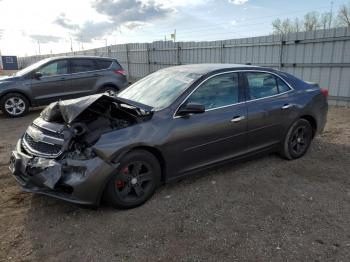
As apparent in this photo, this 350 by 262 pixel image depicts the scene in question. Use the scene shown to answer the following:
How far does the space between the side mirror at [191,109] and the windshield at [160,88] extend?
196 millimetres

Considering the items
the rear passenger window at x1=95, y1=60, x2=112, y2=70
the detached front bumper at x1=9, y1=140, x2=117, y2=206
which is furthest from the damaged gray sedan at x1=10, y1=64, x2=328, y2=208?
the rear passenger window at x1=95, y1=60, x2=112, y2=70

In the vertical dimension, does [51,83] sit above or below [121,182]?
above

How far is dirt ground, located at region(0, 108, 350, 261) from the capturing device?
2.90 m

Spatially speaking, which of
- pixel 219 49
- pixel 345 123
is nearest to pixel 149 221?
pixel 345 123

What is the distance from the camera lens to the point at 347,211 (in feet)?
11.8

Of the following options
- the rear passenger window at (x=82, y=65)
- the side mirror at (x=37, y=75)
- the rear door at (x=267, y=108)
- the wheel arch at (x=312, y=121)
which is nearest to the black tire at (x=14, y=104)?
the side mirror at (x=37, y=75)

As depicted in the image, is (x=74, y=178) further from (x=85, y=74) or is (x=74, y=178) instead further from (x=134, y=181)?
(x=85, y=74)

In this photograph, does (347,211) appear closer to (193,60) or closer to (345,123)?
(345,123)

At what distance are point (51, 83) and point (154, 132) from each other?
676 centimetres

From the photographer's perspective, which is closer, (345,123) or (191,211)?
(191,211)

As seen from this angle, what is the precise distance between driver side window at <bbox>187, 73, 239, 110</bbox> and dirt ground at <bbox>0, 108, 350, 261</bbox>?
3.54 feet

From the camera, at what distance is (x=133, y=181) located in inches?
141

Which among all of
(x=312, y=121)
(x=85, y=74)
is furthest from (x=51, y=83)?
(x=312, y=121)

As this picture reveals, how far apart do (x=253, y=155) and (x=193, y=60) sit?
11739mm
